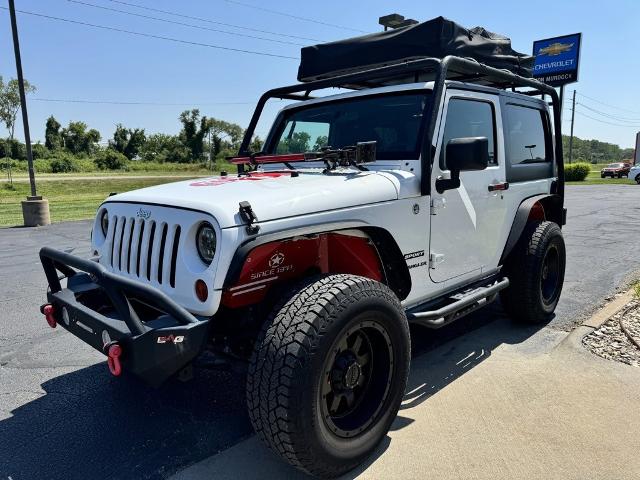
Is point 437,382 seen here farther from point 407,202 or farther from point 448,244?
point 407,202

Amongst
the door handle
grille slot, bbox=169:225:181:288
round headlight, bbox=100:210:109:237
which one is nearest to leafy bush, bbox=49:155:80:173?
round headlight, bbox=100:210:109:237

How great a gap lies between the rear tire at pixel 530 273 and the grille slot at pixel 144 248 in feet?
9.99

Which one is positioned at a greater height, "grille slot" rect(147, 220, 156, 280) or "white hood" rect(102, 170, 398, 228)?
"white hood" rect(102, 170, 398, 228)

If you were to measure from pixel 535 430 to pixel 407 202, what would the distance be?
1497 mm

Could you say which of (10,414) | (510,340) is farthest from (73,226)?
(510,340)

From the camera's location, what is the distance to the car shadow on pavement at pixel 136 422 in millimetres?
2621

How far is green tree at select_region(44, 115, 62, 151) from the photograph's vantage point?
6962cm

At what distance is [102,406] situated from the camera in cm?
324

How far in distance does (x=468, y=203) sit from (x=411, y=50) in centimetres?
130

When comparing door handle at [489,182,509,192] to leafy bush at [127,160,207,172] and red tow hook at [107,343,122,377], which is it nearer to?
red tow hook at [107,343,122,377]

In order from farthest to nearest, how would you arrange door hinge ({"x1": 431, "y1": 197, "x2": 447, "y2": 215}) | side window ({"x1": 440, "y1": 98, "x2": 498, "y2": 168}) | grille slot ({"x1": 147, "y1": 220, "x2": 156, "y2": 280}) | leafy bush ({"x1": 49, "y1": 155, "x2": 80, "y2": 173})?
leafy bush ({"x1": 49, "y1": 155, "x2": 80, "y2": 173}) → side window ({"x1": 440, "y1": 98, "x2": 498, "y2": 168}) → door hinge ({"x1": 431, "y1": 197, "x2": 447, "y2": 215}) → grille slot ({"x1": 147, "y1": 220, "x2": 156, "y2": 280})

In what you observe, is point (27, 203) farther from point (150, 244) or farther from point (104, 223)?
point (150, 244)

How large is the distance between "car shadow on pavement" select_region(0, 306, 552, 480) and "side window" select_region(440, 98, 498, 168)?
154 centimetres

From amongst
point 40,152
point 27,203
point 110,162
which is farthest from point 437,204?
point 40,152
